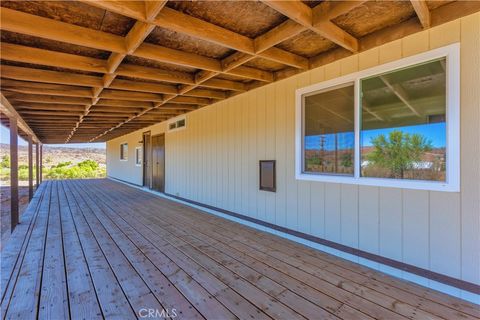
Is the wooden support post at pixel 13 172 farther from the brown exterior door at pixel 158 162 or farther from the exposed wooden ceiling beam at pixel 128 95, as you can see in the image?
the brown exterior door at pixel 158 162

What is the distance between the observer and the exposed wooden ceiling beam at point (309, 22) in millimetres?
1839

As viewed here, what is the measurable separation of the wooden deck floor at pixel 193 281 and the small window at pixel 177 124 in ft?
11.0

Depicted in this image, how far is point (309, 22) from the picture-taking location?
2.05 meters

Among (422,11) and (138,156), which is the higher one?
(422,11)

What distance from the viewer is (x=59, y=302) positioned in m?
1.92

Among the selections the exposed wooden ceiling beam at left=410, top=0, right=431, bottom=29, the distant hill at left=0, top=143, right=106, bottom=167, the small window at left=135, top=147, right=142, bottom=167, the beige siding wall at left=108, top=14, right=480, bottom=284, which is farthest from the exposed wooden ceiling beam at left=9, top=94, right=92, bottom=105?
the distant hill at left=0, top=143, right=106, bottom=167

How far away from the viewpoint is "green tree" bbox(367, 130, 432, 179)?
7.75 feet

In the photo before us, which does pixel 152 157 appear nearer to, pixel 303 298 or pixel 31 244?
pixel 31 244

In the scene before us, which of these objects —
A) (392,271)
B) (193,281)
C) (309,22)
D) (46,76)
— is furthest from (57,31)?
(392,271)

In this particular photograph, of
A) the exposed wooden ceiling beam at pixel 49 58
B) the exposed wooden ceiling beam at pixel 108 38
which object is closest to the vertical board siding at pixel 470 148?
the exposed wooden ceiling beam at pixel 108 38

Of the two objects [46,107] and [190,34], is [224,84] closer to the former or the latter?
[190,34]

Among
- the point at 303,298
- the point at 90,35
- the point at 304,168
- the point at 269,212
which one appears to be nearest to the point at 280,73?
the point at 304,168

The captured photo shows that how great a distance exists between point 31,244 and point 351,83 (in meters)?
4.59

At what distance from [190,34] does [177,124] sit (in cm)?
482
